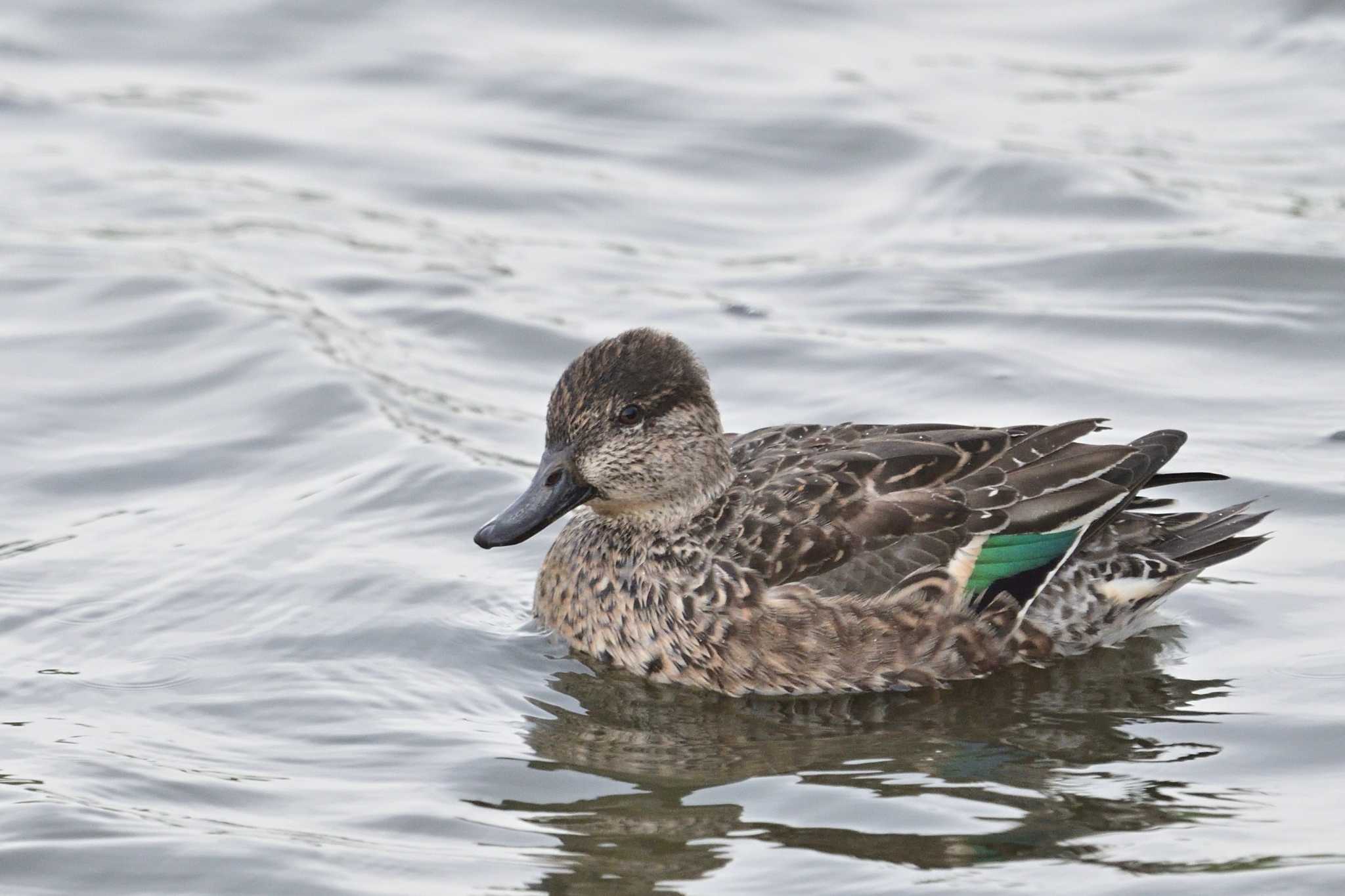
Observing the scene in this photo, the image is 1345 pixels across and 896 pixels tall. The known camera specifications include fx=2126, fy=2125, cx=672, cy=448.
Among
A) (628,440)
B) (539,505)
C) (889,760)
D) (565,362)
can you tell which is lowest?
(889,760)

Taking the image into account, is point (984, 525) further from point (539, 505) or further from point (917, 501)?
point (539, 505)

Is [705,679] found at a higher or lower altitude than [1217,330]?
lower

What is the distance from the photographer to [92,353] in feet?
41.1

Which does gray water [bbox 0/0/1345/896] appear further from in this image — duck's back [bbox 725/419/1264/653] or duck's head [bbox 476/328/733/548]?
duck's head [bbox 476/328/733/548]

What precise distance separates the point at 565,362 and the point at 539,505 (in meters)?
3.62

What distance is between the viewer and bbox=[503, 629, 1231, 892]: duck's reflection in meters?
7.36

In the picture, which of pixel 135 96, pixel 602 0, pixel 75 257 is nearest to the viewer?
pixel 75 257

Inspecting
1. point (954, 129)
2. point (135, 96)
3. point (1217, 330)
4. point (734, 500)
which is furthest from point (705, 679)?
point (135, 96)

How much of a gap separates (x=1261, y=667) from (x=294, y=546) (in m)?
4.48

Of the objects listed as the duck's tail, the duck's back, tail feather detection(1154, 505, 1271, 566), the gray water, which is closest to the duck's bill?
the gray water

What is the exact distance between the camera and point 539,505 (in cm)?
898

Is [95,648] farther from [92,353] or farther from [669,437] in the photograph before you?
[92,353]

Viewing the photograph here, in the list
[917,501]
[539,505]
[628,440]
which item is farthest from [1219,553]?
[539,505]

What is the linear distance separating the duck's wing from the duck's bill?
0.76 meters
